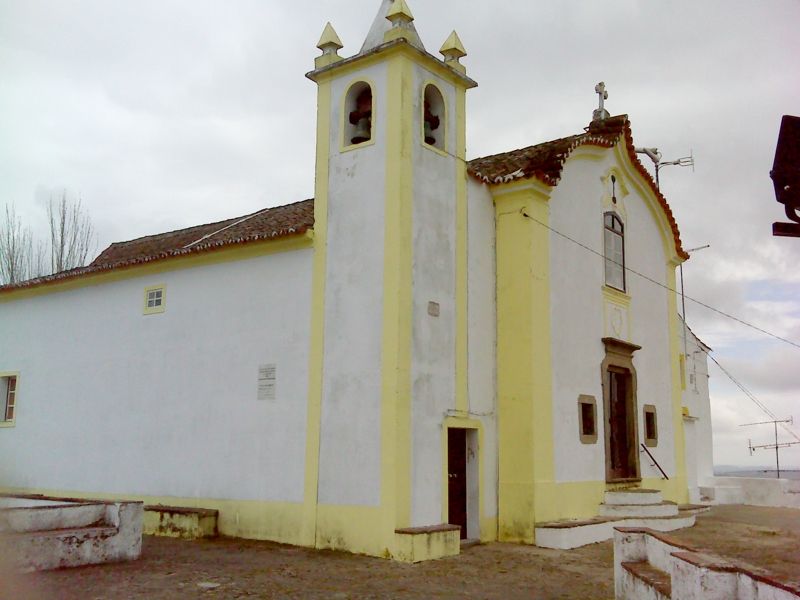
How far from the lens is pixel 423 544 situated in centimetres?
1052

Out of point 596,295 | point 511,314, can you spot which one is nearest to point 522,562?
point 511,314

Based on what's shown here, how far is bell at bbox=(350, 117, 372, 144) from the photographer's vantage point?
12602 millimetres

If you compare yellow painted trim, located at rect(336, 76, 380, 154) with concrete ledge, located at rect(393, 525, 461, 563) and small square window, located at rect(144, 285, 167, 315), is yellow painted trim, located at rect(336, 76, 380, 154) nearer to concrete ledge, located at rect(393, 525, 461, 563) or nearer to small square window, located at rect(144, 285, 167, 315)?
small square window, located at rect(144, 285, 167, 315)

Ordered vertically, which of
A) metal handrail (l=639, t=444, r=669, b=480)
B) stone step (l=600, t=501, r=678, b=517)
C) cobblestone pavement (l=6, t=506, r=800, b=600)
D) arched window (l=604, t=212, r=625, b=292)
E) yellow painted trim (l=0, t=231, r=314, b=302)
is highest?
arched window (l=604, t=212, r=625, b=292)

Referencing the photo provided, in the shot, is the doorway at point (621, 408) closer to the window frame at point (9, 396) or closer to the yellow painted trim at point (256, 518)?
the yellow painted trim at point (256, 518)

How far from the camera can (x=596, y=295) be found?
14.9 meters

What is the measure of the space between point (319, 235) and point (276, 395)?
259cm

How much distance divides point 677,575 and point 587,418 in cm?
821

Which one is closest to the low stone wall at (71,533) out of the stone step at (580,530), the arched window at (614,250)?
the stone step at (580,530)

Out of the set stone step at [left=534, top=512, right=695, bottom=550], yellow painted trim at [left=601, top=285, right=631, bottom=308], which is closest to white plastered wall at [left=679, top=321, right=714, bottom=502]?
yellow painted trim at [left=601, top=285, right=631, bottom=308]

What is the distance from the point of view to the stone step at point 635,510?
1380cm

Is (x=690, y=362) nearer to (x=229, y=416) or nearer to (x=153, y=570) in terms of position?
(x=229, y=416)

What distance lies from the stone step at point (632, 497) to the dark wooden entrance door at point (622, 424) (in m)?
0.87

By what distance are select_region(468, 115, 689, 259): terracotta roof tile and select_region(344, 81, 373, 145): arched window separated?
1824 millimetres
